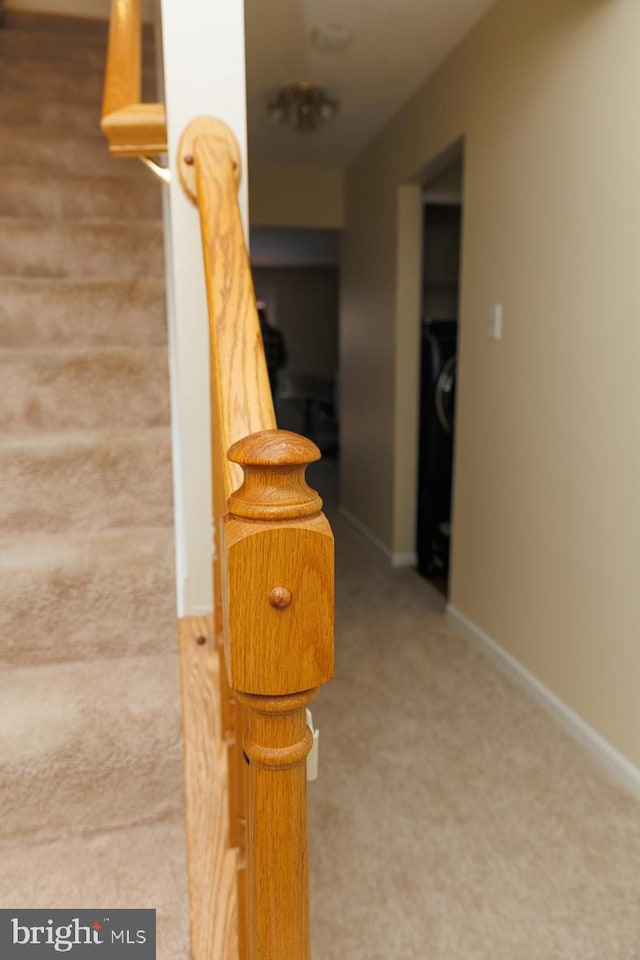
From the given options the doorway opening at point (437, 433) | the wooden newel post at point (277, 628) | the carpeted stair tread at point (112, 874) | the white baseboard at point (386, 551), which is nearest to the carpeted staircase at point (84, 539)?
the carpeted stair tread at point (112, 874)

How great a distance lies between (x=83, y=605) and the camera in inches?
51.6

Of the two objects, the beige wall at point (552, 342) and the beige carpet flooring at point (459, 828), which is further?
the beige wall at point (552, 342)

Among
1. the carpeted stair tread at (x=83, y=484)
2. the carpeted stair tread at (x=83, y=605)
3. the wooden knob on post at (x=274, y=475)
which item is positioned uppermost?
the wooden knob on post at (x=274, y=475)

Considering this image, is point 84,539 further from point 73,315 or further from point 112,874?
point 73,315

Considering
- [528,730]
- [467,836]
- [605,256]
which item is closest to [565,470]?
[605,256]

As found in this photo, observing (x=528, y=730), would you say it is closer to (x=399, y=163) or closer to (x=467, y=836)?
(x=467, y=836)

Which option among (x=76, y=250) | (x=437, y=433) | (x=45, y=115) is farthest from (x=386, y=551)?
(x=45, y=115)

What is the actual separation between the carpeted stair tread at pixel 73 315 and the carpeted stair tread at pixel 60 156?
2.17 ft

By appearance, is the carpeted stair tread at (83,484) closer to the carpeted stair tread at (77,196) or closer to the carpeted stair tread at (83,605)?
the carpeted stair tread at (83,605)

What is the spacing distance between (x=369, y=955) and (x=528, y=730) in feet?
3.43

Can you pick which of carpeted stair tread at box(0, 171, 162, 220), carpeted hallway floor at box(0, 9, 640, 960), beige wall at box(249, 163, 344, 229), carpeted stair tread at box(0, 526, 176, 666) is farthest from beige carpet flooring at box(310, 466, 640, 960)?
beige wall at box(249, 163, 344, 229)

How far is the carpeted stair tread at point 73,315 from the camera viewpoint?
6.43 feet

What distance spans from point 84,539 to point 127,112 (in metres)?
0.82

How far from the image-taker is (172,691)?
122cm
